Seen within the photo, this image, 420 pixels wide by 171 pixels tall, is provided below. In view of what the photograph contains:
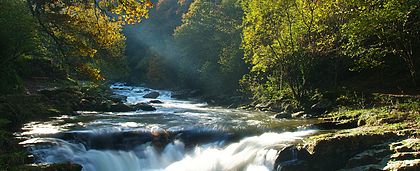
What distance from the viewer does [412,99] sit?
8797mm

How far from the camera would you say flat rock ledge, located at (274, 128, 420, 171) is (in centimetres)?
578

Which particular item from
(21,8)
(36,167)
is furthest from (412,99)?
(21,8)

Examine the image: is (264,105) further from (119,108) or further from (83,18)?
(83,18)

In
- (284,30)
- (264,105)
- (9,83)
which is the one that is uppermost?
(284,30)

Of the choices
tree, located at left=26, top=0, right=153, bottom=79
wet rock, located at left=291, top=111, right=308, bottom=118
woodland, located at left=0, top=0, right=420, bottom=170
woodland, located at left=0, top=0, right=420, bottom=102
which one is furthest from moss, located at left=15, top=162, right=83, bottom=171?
wet rock, located at left=291, top=111, right=308, bottom=118

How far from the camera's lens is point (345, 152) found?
631 cm

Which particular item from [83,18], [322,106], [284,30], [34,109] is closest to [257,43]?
[284,30]

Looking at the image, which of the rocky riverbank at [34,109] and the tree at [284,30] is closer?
the rocky riverbank at [34,109]

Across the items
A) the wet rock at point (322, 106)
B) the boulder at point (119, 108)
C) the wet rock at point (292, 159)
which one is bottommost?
the wet rock at point (292, 159)

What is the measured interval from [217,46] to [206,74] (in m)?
4.08

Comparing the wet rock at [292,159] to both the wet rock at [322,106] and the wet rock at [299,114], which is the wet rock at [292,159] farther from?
the wet rock at [322,106]

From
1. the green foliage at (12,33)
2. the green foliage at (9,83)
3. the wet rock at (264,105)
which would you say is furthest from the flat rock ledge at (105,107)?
the wet rock at (264,105)

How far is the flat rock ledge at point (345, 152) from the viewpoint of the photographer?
5781 millimetres

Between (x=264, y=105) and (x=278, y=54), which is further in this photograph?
(x=264, y=105)
